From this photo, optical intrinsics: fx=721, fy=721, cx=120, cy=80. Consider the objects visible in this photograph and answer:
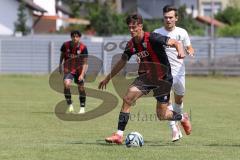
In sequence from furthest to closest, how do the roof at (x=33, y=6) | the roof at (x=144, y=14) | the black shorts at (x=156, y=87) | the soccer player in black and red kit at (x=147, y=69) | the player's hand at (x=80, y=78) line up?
1. the roof at (x=144, y=14)
2. the roof at (x=33, y=6)
3. the player's hand at (x=80, y=78)
4. the black shorts at (x=156, y=87)
5. the soccer player in black and red kit at (x=147, y=69)

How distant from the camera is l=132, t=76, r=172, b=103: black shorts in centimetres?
1127

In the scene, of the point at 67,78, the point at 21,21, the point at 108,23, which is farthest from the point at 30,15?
the point at 67,78

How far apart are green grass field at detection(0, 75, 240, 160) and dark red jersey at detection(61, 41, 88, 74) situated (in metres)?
1.32

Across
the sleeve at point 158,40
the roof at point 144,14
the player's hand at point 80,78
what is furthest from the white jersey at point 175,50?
the roof at point 144,14

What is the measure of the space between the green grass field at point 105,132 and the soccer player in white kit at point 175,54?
20.9 inches

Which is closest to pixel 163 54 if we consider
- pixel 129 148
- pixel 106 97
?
pixel 129 148

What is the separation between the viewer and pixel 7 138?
12359 mm

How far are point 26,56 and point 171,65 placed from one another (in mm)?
32821

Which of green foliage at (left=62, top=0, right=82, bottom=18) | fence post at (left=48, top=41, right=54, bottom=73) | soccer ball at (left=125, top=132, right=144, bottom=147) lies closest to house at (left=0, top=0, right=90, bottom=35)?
fence post at (left=48, top=41, right=54, bottom=73)

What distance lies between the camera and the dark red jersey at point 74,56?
60.6ft

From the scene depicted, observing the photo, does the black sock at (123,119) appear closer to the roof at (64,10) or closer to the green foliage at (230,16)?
the roof at (64,10)

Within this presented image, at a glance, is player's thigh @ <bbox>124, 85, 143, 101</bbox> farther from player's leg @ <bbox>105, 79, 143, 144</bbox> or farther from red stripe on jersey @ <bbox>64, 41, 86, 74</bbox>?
red stripe on jersey @ <bbox>64, 41, 86, 74</bbox>

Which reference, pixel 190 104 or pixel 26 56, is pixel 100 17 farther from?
pixel 190 104

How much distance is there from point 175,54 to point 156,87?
131cm
